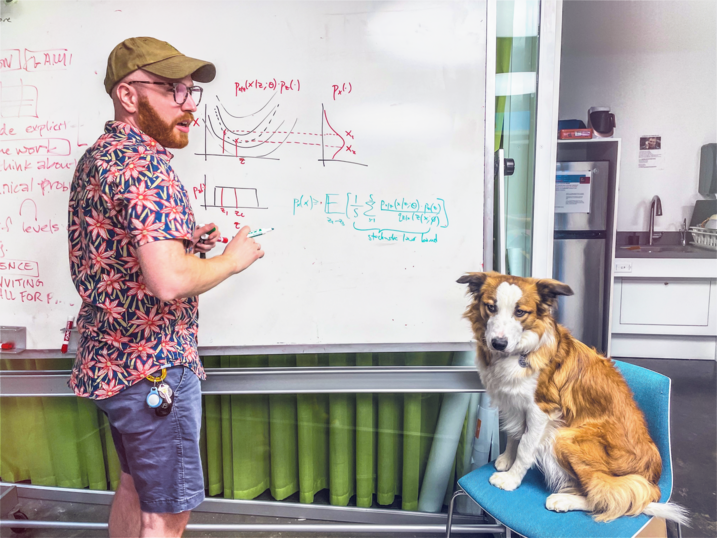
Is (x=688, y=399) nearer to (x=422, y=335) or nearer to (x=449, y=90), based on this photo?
(x=422, y=335)

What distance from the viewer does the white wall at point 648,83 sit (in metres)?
3.24

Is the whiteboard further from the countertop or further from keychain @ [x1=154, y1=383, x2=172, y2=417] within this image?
the countertop

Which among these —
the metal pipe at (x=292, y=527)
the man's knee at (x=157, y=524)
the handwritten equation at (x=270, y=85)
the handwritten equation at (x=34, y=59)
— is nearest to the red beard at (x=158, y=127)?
the handwritten equation at (x=270, y=85)

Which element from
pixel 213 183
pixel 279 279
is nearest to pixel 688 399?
pixel 279 279

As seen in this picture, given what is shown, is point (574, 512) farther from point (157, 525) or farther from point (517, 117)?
point (517, 117)

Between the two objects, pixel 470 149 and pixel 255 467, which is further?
pixel 255 467

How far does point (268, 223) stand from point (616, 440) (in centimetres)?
109

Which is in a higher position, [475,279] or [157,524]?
[475,279]

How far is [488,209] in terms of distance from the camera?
52.6 inches

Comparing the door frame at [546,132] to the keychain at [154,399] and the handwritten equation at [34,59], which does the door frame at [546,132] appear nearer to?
the keychain at [154,399]

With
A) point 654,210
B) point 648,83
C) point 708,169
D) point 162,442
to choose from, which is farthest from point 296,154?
point 708,169

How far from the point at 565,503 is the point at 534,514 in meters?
0.08

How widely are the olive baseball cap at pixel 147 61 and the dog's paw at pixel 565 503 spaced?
4.30 ft

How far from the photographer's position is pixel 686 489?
181 cm
